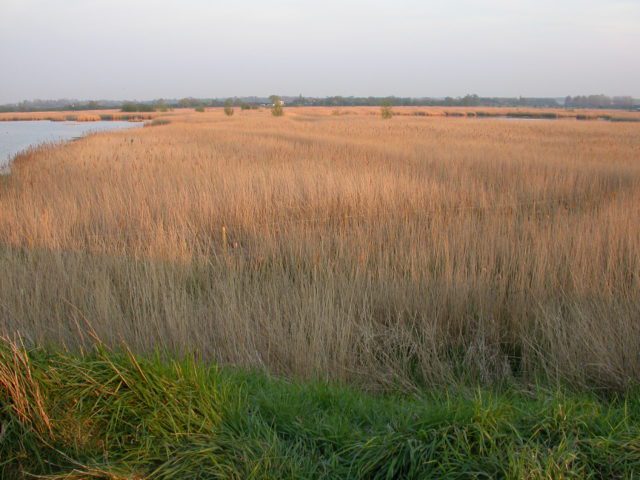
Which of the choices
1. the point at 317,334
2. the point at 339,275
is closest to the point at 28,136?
the point at 339,275

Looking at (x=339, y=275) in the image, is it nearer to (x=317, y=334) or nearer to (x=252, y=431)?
(x=317, y=334)

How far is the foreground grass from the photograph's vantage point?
8.07 ft

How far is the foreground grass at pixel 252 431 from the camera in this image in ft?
8.07

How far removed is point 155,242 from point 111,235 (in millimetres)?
933

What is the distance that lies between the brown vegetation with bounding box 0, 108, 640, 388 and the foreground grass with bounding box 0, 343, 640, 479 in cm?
90

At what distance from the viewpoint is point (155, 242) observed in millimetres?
6305

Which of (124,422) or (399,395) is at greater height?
(124,422)

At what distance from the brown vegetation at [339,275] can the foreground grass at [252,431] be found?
2.94 ft

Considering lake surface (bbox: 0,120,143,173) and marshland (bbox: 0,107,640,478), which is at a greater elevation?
lake surface (bbox: 0,120,143,173)

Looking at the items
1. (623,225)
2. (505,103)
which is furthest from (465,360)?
(505,103)

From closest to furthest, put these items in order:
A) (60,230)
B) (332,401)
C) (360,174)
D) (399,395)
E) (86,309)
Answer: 1. (332,401)
2. (399,395)
3. (86,309)
4. (60,230)
5. (360,174)

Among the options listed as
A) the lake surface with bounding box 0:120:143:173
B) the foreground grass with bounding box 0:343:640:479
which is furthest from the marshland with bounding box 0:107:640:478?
the lake surface with bounding box 0:120:143:173

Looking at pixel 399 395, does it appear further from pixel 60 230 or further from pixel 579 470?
pixel 60 230

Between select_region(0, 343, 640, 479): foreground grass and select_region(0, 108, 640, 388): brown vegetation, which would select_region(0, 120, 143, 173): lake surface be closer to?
select_region(0, 108, 640, 388): brown vegetation
